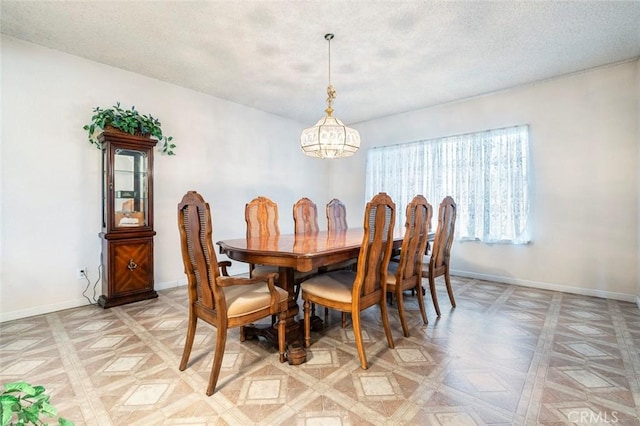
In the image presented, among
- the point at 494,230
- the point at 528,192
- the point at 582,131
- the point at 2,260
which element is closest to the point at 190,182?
the point at 2,260

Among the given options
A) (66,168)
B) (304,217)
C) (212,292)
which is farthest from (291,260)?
(66,168)

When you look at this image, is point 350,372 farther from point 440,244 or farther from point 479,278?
point 479,278

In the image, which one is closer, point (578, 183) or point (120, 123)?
point (120, 123)

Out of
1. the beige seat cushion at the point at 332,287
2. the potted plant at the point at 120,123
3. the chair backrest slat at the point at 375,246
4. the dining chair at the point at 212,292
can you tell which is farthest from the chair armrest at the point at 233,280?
the potted plant at the point at 120,123

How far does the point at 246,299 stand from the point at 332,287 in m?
0.61

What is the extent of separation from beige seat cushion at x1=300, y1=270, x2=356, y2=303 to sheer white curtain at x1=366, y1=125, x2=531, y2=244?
2736 millimetres

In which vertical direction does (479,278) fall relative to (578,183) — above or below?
below

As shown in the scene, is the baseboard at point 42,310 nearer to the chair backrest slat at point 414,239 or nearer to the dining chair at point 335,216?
the dining chair at point 335,216

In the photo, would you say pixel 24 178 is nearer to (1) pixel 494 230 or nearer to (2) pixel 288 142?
(2) pixel 288 142

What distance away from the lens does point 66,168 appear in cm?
303

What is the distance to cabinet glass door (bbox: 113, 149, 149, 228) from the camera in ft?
10.3

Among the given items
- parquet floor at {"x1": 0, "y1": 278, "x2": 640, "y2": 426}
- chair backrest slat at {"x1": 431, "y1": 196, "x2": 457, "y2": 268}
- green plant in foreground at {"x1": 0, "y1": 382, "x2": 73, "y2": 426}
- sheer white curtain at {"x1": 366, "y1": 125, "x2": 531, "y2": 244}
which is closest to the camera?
green plant in foreground at {"x1": 0, "y1": 382, "x2": 73, "y2": 426}

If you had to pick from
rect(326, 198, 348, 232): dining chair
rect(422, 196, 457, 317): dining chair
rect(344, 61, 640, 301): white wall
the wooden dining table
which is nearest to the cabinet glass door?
the wooden dining table

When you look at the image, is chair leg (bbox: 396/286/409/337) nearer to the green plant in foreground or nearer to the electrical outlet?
the green plant in foreground
